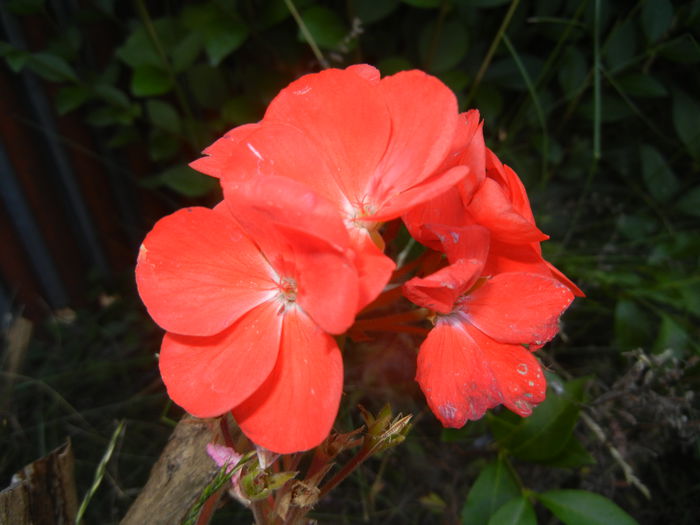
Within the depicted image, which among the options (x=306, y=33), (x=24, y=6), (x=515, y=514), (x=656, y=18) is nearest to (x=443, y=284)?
(x=515, y=514)

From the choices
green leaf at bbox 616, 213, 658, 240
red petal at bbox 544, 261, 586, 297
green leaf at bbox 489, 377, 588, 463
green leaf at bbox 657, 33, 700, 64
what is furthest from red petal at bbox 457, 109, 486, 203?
green leaf at bbox 616, 213, 658, 240

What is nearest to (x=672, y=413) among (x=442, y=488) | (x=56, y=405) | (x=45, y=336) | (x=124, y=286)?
(x=442, y=488)

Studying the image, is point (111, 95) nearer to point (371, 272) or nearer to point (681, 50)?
point (371, 272)

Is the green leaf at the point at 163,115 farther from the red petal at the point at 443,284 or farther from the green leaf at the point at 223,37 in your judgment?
the red petal at the point at 443,284

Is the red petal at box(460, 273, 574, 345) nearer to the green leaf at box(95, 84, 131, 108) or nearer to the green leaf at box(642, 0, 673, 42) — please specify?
the green leaf at box(642, 0, 673, 42)

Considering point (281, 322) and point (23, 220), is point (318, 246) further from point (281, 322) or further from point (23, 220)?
point (23, 220)
